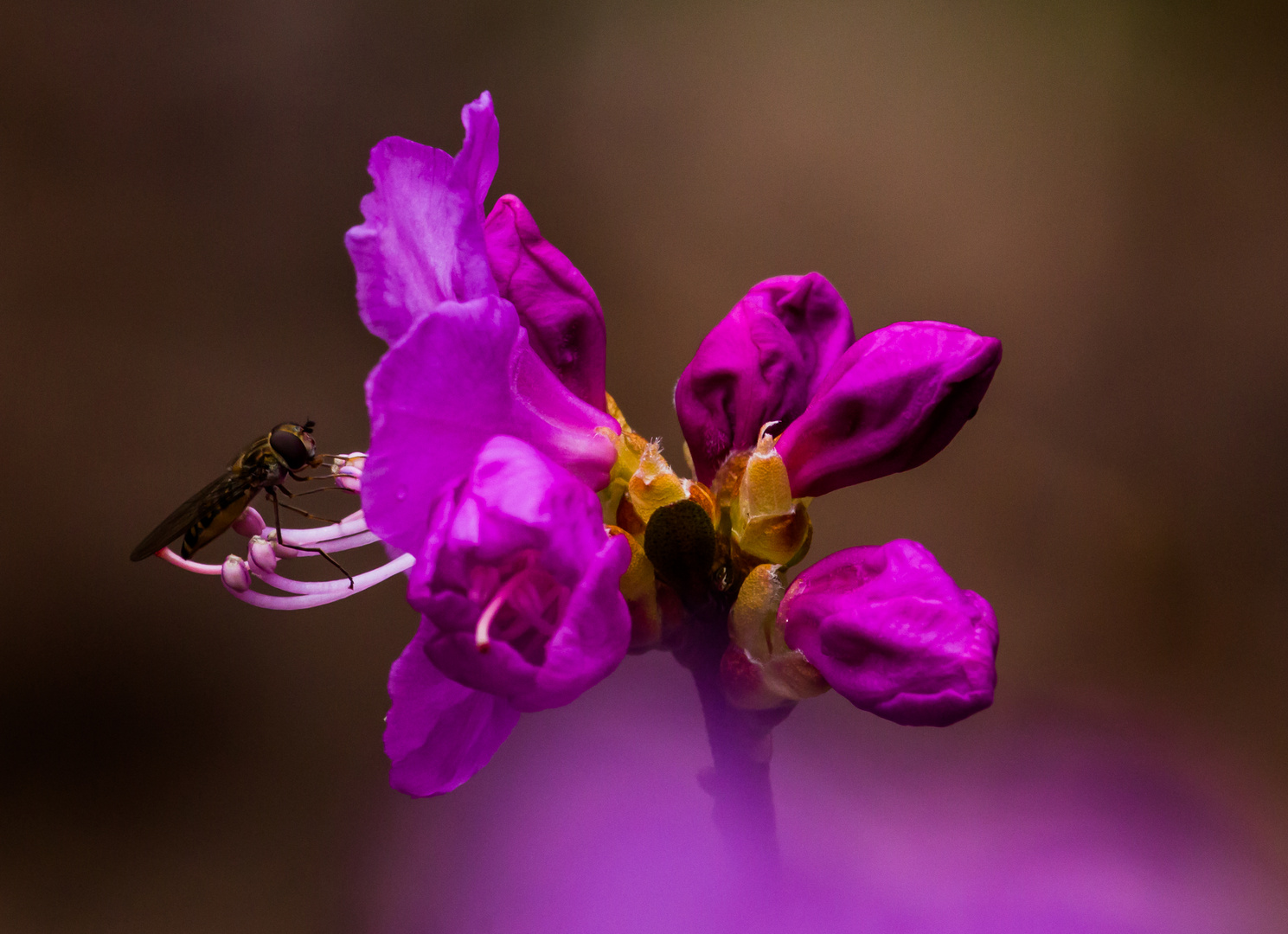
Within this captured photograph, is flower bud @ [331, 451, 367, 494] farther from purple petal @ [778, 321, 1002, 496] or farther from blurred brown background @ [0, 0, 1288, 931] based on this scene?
blurred brown background @ [0, 0, 1288, 931]

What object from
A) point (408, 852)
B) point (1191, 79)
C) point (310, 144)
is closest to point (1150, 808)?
point (408, 852)

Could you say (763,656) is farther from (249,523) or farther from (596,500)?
(249,523)

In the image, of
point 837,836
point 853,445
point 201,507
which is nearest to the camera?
point 853,445

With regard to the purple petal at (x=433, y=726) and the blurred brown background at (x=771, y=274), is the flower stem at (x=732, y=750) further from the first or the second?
the blurred brown background at (x=771, y=274)

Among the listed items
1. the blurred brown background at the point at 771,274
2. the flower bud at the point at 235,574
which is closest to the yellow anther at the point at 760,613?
the flower bud at the point at 235,574

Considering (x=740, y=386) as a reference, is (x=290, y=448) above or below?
below

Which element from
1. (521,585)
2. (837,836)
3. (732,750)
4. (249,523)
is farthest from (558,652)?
(837,836)
